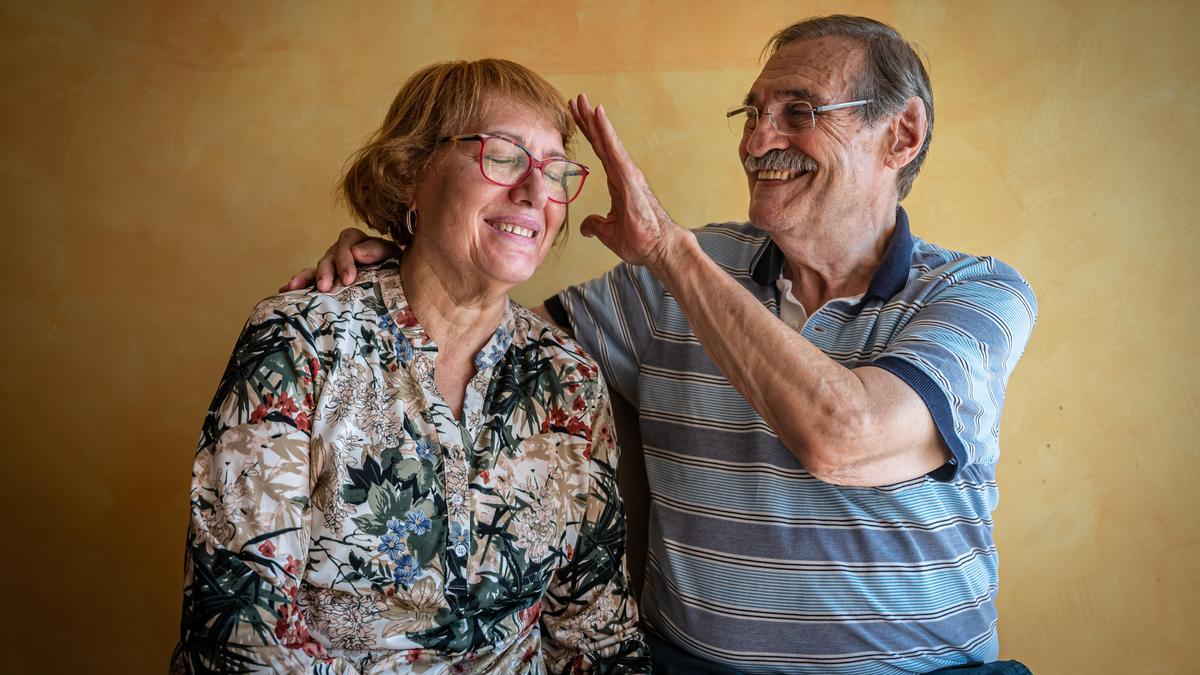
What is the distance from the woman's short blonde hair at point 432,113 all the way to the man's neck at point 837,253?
540 millimetres

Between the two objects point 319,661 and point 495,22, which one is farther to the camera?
point 495,22

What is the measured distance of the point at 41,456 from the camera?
2332mm

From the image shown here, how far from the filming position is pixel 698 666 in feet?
6.04

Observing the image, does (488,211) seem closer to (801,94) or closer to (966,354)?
(801,94)

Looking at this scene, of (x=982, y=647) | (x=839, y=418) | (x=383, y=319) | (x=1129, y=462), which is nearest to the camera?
(x=839, y=418)

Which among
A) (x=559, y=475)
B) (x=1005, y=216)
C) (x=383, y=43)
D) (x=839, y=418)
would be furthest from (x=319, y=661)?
(x=1005, y=216)

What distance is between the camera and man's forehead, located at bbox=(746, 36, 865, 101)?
1.91 meters

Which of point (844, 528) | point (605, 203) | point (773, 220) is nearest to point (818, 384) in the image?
point (844, 528)

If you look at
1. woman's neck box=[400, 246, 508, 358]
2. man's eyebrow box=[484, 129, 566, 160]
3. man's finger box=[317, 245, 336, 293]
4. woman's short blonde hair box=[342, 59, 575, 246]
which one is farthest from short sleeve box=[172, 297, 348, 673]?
man's eyebrow box=[484, 129, 566, 160]

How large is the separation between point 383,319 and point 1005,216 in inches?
58.5

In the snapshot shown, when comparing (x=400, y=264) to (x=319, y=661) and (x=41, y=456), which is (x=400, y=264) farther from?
(x=41, y=456)

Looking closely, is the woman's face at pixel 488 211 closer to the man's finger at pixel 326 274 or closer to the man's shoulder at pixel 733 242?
the man's finger at pixel 326 274

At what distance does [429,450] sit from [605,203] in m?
0.91

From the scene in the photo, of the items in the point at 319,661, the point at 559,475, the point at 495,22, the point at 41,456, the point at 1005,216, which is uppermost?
the point at 495,22
